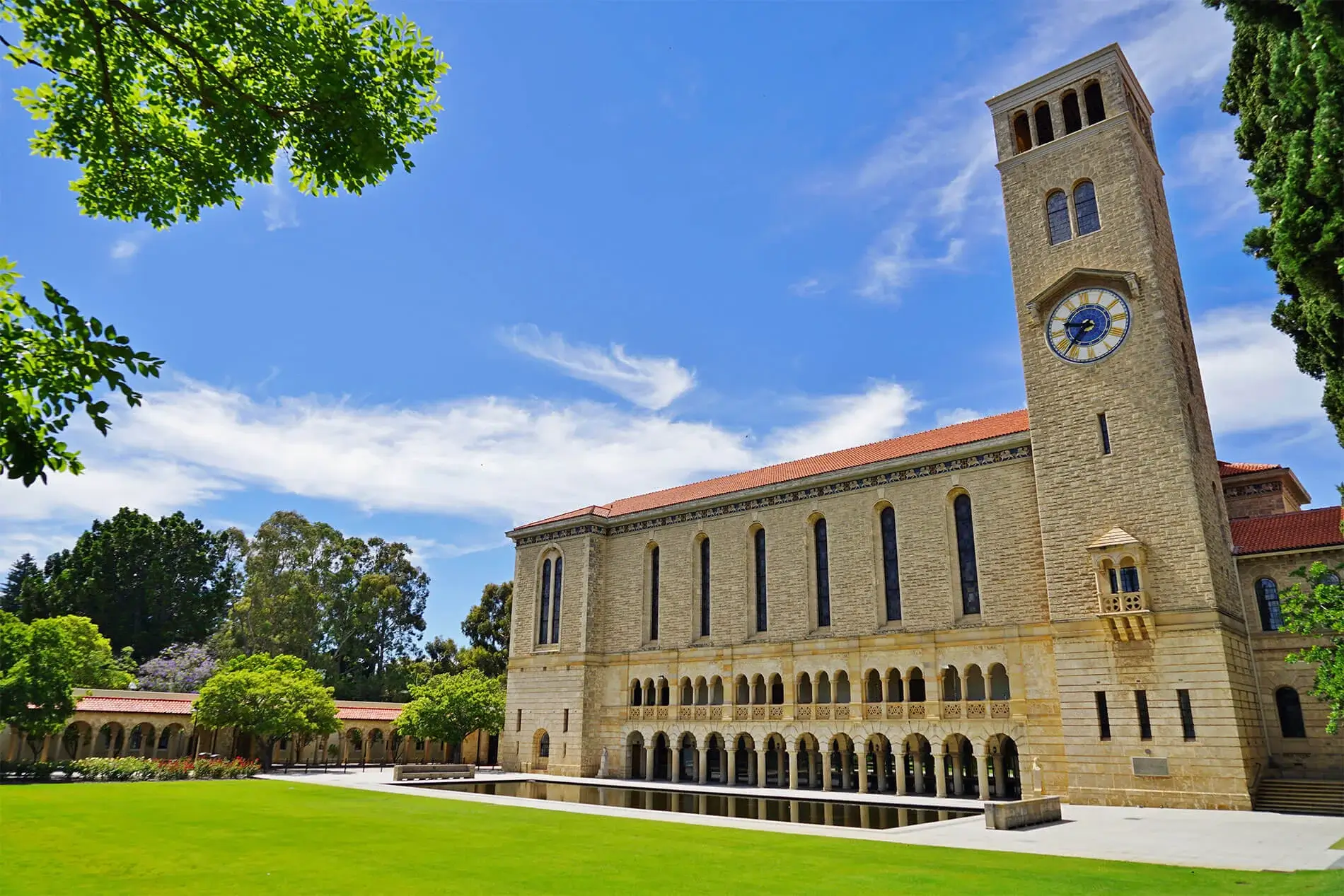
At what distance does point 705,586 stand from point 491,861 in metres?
27.5

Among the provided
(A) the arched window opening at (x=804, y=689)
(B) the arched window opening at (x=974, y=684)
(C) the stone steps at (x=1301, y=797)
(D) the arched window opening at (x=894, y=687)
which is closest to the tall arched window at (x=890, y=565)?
(D) the arched window opening at (x=894, y=687)

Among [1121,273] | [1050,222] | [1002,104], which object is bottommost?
[1121,273]

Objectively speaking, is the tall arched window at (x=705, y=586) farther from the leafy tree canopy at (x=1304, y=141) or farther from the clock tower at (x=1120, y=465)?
the leafy tree canopy at (x=1304, y=141)

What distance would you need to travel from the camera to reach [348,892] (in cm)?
1038

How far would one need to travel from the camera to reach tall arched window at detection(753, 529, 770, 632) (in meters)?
37.7

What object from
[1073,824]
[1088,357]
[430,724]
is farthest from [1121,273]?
[430,724]

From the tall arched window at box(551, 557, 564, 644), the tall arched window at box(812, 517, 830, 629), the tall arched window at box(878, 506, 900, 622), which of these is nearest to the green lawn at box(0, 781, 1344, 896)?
the tall arched window at box(878, 506, 900, 622)

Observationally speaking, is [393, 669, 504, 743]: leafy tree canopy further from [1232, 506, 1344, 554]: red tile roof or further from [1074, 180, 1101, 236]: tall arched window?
[1074, 180, 1101, 236]: tall arched window

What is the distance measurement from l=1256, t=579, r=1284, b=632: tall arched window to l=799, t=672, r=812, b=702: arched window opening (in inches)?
638

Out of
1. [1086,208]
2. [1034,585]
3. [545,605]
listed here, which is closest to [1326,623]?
[1034,585]

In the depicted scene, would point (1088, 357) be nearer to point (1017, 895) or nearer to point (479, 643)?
point (1017, 895)

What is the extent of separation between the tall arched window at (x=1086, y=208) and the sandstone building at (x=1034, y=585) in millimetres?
67

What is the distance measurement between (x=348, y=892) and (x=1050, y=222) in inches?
1248

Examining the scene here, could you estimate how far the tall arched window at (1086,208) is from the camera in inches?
1211
